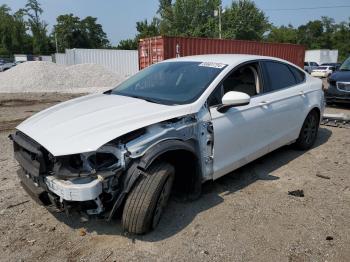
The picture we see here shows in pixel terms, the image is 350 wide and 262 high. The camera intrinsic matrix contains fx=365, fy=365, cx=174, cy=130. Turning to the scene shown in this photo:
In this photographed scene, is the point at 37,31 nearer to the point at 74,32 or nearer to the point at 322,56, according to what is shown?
the point at 74,32

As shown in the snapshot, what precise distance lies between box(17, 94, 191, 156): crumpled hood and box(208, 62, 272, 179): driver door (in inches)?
22.1

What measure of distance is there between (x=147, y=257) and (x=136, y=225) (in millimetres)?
303

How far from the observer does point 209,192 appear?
14.7 ft

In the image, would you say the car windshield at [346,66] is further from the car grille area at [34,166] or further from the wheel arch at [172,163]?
the car grille area at [34,166]

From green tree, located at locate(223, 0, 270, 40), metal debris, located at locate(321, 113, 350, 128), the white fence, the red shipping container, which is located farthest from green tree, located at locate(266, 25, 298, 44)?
metal debris, located at locate(321, 113, 350, 128)

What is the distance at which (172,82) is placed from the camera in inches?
173

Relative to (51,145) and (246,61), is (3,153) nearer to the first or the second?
(51,145)

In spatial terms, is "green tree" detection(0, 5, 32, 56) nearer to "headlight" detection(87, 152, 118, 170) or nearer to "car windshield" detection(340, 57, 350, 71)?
"car windshield" detection(340, 57, 350, 71)

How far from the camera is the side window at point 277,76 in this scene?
5043 mm

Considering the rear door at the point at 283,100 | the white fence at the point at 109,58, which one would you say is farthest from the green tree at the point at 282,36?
the rear door at the point at 283,100

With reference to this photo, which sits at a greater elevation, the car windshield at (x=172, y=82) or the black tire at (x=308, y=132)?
the car windshield at (x=172, y=82)

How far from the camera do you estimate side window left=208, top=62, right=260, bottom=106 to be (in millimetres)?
4152

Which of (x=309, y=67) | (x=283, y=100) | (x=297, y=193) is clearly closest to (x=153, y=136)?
(x=297, y=193)

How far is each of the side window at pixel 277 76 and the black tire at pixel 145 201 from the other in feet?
7.41
